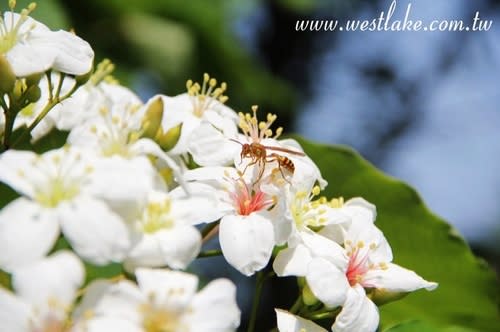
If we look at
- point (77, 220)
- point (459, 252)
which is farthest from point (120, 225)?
point (459, 252)

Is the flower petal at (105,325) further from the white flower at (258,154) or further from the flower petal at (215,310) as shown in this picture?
the white flower at (258,154)

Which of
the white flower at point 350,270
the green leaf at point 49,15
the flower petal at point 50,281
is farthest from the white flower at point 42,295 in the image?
the green leaf at point 49,15

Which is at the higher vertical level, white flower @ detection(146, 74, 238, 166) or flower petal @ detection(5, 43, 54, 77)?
flower petal @ detection(5, 43, 54, 77)

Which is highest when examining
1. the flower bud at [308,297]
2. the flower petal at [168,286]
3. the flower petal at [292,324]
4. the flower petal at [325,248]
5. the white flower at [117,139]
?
the white flower at [117,139]

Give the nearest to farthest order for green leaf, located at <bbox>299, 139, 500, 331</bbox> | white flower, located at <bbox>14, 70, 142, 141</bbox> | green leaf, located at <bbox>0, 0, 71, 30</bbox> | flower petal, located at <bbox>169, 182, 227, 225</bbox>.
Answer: flower petal, located at <bbox>169, 182, 227, 225</bbox>
white flower, located at <bbox>14, 70, 142, 141</bbox>
green leaf, located at <bbox>299, 139, 500, 331</bbox>
green leaf, located at <bbox>0, 0, 71, 30</bbox>

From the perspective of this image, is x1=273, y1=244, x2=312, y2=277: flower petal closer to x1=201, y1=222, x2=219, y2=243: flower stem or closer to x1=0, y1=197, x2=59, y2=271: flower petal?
x1=201, y1=222, x2=219, y2=243: flower stem

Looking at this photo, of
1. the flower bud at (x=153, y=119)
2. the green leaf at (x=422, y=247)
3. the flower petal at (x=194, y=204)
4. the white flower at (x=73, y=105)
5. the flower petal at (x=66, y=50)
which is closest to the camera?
the flower petal at (x=194, y=204)

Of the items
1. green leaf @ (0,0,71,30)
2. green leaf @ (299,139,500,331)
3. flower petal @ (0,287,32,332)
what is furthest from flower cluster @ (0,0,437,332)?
green leaf @ (0,0,71,30)
